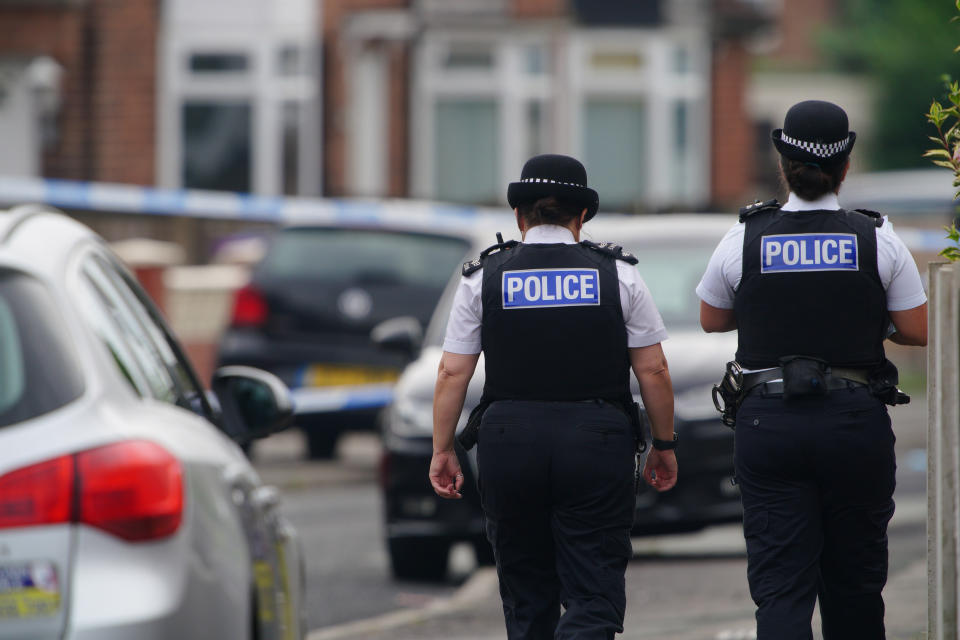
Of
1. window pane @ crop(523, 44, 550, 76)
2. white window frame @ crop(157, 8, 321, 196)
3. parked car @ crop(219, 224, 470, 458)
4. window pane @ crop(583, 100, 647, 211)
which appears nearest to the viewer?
parked car @ crop(219, 224, 470, 458)

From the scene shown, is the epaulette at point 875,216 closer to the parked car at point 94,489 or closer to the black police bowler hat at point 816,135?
the black police bowler hat at point 816,135

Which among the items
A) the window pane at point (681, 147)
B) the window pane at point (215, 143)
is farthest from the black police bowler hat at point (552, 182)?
the window pane at point (681, 147)

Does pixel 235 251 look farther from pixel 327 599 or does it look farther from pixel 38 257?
pixel 38 257

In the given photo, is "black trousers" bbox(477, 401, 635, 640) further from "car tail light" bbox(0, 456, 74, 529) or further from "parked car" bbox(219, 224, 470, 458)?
"parked car" bbox(219, 224, 470, 458)

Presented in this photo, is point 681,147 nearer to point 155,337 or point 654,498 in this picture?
point 654,498

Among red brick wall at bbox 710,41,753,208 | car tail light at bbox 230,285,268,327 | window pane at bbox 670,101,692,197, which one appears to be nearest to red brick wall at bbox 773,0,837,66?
red brick wall at bbox 710,41,753,208

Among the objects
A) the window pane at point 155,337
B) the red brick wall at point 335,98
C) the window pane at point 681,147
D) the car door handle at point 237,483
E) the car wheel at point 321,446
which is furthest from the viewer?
the window pane at point 681,147

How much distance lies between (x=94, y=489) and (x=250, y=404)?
1.80m

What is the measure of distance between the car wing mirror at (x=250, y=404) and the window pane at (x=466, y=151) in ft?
67.2

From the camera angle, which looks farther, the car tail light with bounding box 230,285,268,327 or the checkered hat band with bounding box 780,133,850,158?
the car tail light with bounding box 230,285,268,327

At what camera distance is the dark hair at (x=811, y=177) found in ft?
16.7

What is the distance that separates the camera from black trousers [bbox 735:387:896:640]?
4.97m

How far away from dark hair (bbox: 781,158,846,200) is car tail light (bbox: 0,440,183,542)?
7.36 ft

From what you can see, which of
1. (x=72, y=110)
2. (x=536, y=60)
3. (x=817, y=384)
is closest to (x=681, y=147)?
(x=536, y=60)
